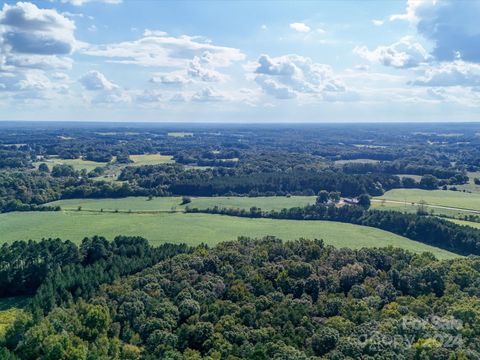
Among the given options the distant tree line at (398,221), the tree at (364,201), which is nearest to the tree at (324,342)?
the distant tree line at (398,221)

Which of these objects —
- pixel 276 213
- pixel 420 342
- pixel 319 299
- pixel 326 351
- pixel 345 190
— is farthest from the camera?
pixel 345 190

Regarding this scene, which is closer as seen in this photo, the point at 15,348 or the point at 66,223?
the point at 15,348

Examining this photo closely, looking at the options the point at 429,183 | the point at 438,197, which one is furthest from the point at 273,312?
the point at 429,183

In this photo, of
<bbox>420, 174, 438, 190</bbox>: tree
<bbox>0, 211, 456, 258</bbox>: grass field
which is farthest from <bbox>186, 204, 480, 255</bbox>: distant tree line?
<bbox>420, 174, 438, 190</bbox>: tree

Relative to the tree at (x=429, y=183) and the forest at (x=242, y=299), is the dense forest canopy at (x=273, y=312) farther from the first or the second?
the tree at (x=429, y=183)

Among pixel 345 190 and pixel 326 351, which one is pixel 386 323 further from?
pixel 345 190

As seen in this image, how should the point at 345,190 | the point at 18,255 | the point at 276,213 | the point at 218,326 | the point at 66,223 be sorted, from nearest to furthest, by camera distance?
the point at 218,326 → the point at 18,255 → the point at 66,223 → the point at 276,213 → the point at 345,190

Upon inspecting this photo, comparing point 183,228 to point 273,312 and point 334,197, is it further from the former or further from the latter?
point 273,312

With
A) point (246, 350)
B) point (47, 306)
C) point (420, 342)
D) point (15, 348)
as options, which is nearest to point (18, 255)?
point (47, 306)
